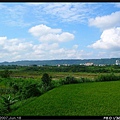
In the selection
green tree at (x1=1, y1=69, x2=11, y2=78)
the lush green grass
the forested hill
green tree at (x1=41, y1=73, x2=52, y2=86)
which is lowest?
the lush green grass

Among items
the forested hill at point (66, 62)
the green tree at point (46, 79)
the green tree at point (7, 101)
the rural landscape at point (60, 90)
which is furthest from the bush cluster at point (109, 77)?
the green tree at point (7, 101)

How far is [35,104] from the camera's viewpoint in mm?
2938

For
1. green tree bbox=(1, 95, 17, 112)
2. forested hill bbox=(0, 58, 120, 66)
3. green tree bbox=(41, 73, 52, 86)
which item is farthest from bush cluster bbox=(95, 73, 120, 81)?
green tree bbox=(1, 95, 17, 112)

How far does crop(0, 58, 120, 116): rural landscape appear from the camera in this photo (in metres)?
2.85

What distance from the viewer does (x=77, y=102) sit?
2.94 metres

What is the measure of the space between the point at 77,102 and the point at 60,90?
0.89 ft

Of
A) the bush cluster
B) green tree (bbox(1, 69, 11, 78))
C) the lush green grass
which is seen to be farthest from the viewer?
the bush cluster

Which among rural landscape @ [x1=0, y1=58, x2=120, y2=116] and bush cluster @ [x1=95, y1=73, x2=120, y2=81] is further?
bush cluster @ [x1=95, y1=73, x2=120, y2=81]

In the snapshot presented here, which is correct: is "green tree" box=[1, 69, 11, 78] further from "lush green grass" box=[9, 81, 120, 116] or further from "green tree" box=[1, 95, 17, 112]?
"lush green grass" box=[9, 81, 120, 116]

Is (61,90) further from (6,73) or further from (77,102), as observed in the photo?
(6,73)

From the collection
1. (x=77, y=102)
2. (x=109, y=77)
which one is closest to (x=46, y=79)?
(x=77, y=102)

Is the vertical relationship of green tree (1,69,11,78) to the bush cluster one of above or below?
above

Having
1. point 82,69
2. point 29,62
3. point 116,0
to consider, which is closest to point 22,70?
point 29,62

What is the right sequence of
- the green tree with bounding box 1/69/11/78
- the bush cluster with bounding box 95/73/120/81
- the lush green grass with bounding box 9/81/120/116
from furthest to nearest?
the bush cluster with bounding box 95/73/120/81
the green tree with bounding box 1/69/11/78
the lush green grass with bounding box 9/81/120/116
